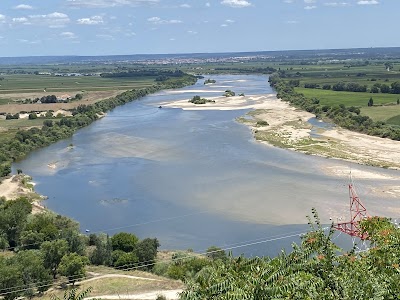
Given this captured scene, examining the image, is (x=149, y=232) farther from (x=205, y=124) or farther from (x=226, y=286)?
(x=205, y=124)

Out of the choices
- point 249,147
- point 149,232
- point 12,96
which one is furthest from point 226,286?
point 12,96

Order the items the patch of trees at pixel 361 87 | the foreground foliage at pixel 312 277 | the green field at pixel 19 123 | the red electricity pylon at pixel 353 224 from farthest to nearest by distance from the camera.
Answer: the patch of trees at pixel 361 87, the green field at pixel 19 123, the red electricity pylon at pixel 353 224, the foreground foliage at pixel 312 277

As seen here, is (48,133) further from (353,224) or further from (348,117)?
(353,224)

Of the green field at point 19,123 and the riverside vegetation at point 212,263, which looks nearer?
the riverside vegetation at point 212,263

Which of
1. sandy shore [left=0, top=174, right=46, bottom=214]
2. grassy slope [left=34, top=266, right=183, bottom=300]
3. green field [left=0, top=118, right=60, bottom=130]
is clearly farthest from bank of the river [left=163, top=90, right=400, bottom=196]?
green field [left=0, top=118, right=60, bottom=130]

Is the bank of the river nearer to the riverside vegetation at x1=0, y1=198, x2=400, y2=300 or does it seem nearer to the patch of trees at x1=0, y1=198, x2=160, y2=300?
the patch of trees at x1=0, y1=198, x2=160, y2=300

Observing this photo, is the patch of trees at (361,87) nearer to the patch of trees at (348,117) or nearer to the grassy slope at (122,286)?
the patch of trees at (348,117)

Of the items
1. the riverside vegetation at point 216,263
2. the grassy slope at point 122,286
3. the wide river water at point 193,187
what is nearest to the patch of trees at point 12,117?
the wide river water at point 193,187
